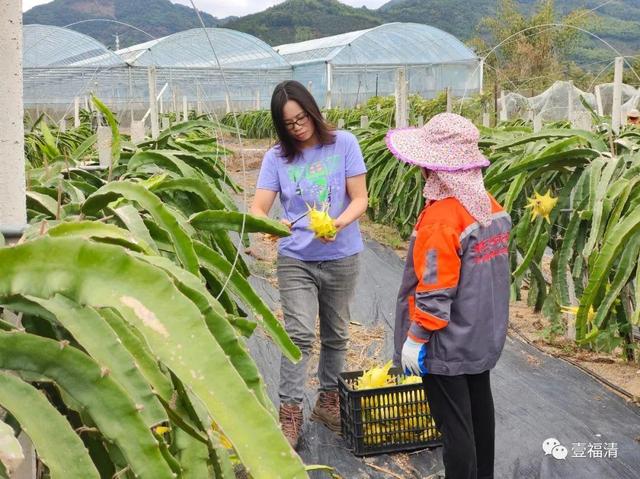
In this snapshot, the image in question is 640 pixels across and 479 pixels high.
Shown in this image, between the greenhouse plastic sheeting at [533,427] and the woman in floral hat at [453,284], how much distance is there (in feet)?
1.63

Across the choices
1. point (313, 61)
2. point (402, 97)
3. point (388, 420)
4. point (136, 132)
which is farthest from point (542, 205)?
point (313, 61)

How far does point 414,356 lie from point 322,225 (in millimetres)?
648

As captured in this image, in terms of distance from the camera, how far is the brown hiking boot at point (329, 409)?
3.02 meters

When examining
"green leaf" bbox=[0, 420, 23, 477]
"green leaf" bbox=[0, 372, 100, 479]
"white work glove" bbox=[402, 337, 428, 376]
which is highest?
"green leaf" bbox=[0, 420, 23, 477]

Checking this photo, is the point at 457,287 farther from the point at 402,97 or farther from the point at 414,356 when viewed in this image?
the point at 402,97

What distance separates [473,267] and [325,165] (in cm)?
83

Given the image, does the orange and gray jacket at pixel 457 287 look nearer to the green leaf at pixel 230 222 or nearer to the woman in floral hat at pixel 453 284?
the woman in floral hat at pixel 453 284

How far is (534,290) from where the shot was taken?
3654 millimetres

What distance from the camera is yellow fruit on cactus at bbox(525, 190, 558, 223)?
10.7 ft

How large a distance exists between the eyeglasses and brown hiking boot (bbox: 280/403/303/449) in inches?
38.6

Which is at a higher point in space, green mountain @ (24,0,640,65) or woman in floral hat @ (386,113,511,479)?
green mountain @ (24,0,640,65)

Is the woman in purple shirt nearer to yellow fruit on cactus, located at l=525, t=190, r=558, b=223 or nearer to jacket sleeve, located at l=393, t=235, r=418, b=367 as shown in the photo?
jacket sleeve, located at l=393, t=235, r=418, b=367

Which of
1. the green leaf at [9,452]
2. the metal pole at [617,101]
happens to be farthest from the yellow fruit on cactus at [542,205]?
the green leaf at [9,452]

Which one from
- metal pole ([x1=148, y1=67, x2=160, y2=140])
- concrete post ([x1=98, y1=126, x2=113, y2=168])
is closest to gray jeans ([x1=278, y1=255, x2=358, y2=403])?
concrete post ([x1=98, y1=126, x2=113, y2=168])
